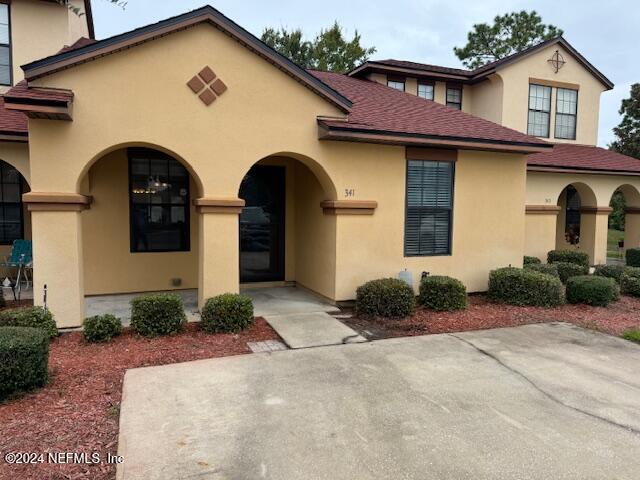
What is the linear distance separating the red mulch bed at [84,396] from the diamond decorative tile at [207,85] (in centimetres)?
380

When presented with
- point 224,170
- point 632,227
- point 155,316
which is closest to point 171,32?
point 224,170

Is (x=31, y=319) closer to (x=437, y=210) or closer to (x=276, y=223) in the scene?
(x=276, y=223)

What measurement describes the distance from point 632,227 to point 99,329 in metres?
18.6

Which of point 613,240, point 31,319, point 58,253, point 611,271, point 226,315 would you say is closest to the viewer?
point 31,319

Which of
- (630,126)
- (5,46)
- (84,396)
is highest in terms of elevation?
(630,126)

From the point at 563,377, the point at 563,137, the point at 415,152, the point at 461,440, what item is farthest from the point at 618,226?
the point at 461,440

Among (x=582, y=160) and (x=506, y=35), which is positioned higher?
(x=506, y=35)

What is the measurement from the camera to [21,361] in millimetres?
4570

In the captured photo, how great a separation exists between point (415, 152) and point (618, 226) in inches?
1160

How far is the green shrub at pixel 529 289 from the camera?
918cm

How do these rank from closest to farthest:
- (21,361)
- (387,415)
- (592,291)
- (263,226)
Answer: (387,415) → (21,361) → (592,291) → (263,226)

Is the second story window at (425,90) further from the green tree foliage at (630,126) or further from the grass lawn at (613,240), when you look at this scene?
the green tree foliage at (630,126)

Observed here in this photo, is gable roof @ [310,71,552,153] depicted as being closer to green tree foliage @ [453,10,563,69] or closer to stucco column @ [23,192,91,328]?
stucco column @ [23,192,91,328]

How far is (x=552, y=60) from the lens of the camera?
1647 centimetres
